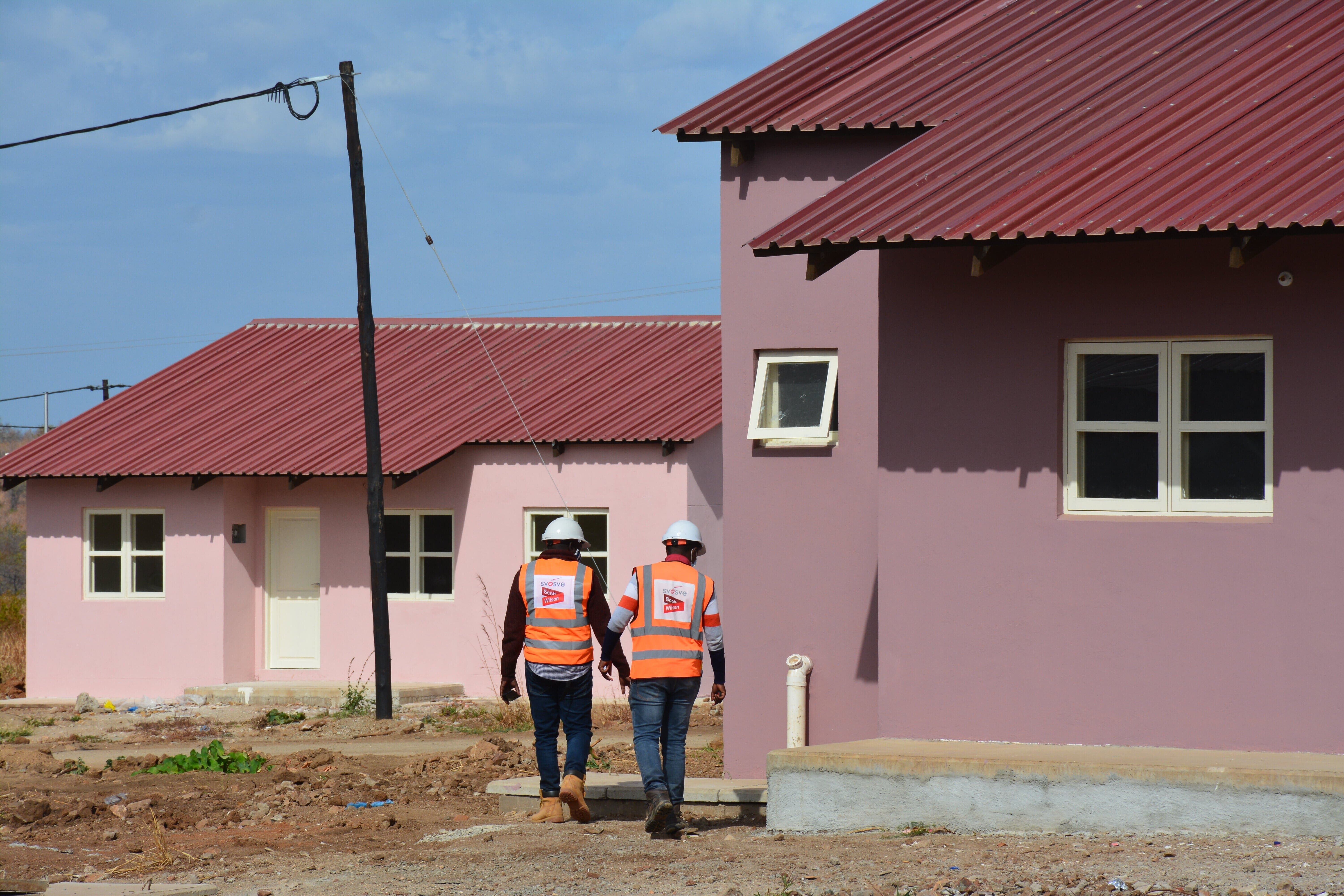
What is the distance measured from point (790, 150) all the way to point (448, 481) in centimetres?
943

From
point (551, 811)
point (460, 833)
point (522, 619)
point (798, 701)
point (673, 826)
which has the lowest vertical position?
point (460, 833)

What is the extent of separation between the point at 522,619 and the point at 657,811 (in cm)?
155

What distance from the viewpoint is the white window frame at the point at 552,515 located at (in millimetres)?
18797

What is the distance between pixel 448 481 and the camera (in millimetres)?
19469

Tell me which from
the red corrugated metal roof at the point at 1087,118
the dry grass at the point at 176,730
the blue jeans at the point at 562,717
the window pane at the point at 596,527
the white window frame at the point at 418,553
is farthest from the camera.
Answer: the white window frame at the point at 418,553

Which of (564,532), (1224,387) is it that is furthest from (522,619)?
(1224,387)

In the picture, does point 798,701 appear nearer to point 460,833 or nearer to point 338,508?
point 460,833

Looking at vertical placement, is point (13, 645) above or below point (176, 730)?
above

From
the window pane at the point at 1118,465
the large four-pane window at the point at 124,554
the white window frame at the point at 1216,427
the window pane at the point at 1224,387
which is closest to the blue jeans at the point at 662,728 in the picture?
the window pane at the point at 1118,465

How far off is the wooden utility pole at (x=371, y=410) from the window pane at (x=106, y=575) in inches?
202

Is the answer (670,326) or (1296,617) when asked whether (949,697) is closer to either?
(1296,617)

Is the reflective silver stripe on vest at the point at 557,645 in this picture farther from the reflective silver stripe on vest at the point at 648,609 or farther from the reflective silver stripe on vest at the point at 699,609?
the reflective silver stripe on vest at the point at 699,609

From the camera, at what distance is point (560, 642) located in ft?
31.1

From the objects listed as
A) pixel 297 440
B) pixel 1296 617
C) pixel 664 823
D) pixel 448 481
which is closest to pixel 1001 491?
pixel 1296 617
